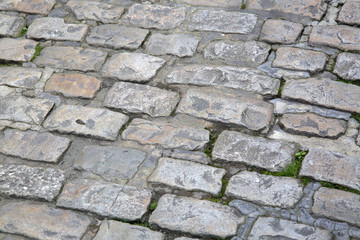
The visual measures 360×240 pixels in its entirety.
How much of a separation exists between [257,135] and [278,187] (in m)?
0.37

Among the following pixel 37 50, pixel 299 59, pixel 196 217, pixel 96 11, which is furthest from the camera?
pixel 96 11

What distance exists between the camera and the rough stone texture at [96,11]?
11.3ft

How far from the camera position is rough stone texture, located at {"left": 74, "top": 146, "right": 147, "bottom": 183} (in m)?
2.35

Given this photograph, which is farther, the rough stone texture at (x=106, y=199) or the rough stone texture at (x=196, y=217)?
the rough stone texture at (x=106, y=199)

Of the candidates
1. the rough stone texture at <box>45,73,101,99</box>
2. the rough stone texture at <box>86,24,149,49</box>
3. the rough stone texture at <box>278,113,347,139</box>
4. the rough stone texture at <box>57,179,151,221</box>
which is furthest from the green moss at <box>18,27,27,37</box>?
the rough stone texture at <box>278,113,347,139</box>

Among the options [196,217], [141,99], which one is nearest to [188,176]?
[196,217]

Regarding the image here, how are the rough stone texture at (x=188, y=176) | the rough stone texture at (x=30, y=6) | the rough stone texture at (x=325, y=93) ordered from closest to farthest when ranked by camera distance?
the rough stone texture at (x=188, y=176) → the rough stone texture at (x=325, y=93) → the rough stone texture at (x=30, y=6)

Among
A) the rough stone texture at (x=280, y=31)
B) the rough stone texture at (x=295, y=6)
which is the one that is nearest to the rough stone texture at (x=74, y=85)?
the rough stone texture at (x=280, y=31)

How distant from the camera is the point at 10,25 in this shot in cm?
347

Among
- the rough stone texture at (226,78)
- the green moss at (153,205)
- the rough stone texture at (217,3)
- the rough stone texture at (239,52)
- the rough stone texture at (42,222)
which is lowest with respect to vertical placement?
the rough stone texture at (42,222)

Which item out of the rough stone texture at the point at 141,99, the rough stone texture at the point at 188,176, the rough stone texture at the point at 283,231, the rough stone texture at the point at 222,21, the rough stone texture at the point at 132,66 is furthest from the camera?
the rough stone texture at the point at 222,21

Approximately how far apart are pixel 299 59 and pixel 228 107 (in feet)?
2.00

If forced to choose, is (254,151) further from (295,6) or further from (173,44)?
(295,6)

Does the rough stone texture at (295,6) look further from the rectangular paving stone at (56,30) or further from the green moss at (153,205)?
the green moss at (153,205)
